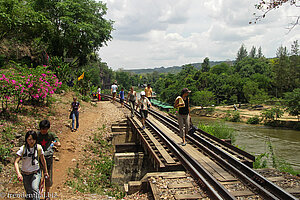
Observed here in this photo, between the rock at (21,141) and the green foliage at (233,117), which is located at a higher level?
the rock at (21,141)

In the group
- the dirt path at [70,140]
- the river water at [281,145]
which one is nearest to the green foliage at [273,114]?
the river water at [281,145]

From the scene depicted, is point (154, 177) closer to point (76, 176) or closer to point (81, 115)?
point (76, 176)

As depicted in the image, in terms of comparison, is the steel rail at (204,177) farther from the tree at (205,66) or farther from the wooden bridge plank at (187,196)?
the tree at (205,66)

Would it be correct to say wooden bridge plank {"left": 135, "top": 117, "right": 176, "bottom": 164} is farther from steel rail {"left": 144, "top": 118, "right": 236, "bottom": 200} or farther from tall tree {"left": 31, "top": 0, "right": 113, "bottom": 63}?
tall tree {"left": 31, "top": 0, "right": 113, "bottom": 63}

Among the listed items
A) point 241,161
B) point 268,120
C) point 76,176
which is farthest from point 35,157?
point 268,120

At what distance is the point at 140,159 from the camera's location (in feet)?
30.6

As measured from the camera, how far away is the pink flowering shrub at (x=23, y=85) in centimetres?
860

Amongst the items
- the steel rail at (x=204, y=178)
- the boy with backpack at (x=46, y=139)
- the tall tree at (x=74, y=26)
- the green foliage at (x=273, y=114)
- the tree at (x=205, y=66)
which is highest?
the tree at (x=205, y=66)

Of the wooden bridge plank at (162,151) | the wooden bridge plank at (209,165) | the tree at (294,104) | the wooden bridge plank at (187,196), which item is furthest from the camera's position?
the tree at (294,104)

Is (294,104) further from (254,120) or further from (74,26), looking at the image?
(74,26)

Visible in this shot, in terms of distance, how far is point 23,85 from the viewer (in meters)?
9.50

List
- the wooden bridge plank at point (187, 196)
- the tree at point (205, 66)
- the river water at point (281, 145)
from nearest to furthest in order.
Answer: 1. the wooden bridge plank at point (187, 196)
2. the river water at point (281, 145)
3. the tree at point (205, 66)

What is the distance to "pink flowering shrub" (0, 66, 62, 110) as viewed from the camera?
28.2 ft

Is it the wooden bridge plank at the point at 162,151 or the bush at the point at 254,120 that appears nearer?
the wooden bridge plank at the point at 162,151
